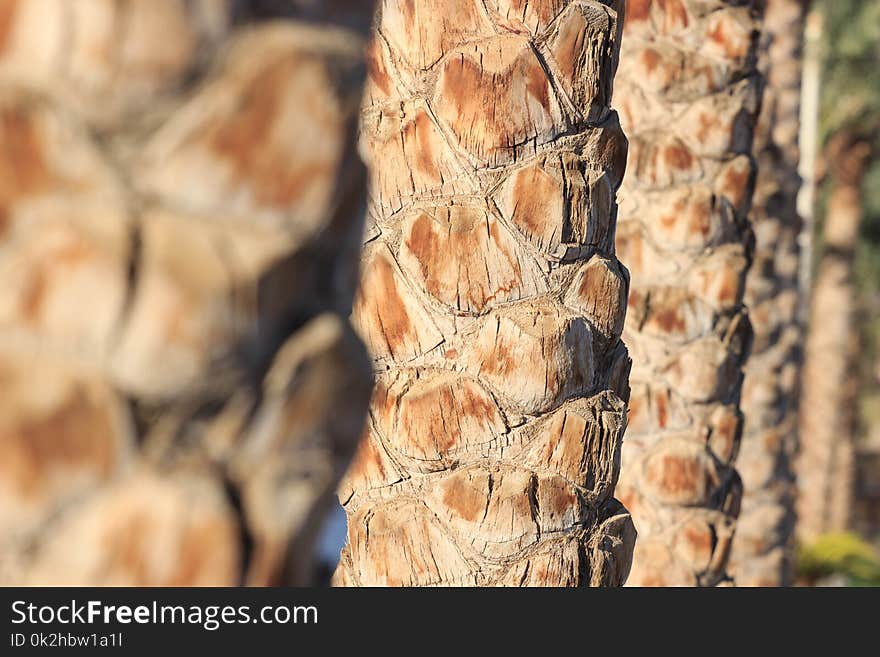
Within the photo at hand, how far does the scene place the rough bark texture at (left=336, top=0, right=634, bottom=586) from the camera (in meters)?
1.78

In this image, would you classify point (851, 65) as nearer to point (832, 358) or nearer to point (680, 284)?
point (832, 358)

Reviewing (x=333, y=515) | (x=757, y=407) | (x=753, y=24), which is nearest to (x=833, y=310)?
(x=757, y=407)

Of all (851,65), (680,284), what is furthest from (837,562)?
(680,284)

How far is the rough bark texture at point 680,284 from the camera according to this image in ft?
10.6

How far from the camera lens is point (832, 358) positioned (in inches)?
464

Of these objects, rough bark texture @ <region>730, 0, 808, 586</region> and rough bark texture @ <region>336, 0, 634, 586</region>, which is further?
rough bark texture @ <region>730, 0, 808, 586</region>

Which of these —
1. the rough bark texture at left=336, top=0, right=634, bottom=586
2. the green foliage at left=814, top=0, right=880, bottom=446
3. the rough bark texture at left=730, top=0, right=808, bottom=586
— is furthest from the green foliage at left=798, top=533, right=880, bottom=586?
the rough bark texture at left=336, top=0, right=634, bottom=586

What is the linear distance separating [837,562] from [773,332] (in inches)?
254

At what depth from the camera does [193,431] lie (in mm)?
885

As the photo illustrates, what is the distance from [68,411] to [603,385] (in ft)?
4.28

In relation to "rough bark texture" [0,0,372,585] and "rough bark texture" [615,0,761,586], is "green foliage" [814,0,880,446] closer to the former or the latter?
"rough bark texture" [615,0,761,586]

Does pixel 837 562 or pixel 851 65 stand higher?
pixel 851 65

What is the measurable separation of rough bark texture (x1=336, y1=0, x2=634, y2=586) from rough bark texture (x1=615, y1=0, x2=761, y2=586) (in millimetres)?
1424

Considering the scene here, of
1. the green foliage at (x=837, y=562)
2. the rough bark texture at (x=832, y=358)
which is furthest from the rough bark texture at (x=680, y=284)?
the rough bark texture at (x=832, y=358)
